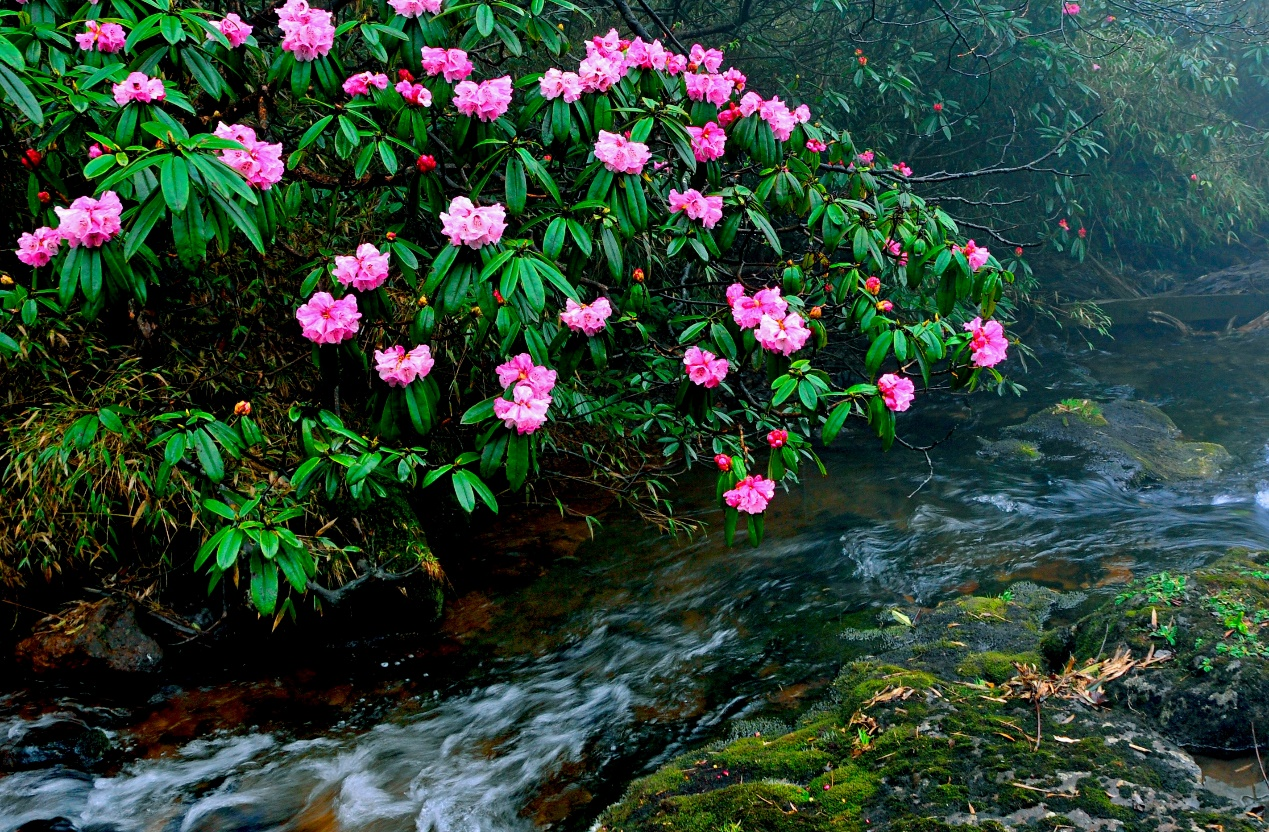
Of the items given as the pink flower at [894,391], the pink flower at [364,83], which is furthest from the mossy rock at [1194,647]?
the pink flower at [364,83]

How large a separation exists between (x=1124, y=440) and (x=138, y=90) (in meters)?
5.53

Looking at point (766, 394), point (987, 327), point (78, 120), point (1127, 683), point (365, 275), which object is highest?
point (78, 120)

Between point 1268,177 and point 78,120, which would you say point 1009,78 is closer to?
point 1268,177

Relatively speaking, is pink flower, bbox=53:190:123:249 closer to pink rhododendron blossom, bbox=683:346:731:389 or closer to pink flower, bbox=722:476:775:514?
pink rhododendron blossom, bbox=683:346:731:389

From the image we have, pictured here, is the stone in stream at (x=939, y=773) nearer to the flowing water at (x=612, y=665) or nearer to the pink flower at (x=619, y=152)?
the flowing water at (x=612, y=665)

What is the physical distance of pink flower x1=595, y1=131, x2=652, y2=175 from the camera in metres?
2.13

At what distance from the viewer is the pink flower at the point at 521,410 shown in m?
1.99

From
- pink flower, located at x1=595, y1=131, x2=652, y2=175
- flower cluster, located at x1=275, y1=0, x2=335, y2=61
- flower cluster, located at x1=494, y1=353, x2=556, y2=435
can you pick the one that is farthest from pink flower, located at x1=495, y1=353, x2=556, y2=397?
flower cluster, located at x1=275, y1=0, x2=335, y2=61

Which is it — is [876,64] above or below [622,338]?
above

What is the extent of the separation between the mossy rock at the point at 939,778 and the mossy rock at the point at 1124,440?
3429 millimetres

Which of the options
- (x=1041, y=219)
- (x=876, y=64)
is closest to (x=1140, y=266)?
(x=1041, y=219)

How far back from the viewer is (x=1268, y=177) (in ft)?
30.4

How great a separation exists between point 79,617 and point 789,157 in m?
2.85

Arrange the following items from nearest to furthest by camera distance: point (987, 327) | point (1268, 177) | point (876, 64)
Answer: point (987, 327) → point (876, 64) → point (1268, 177)
